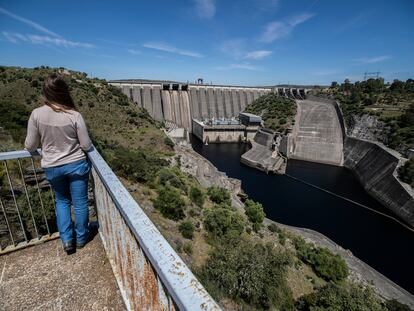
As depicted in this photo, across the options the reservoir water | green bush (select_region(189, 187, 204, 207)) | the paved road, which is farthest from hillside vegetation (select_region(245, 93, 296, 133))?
the paved road

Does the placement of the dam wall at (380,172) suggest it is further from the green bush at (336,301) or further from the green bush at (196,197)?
the green bush at (196,197)

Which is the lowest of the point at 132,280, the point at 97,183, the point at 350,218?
the point at 350,218

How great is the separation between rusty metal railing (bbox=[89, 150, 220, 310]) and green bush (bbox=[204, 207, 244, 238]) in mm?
11464

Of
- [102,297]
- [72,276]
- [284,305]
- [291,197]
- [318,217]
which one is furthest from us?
[291,197]

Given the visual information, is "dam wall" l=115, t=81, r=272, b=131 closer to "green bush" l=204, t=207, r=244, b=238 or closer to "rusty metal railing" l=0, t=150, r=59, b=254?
"green bush" l=204, t=207, r=244, b=238

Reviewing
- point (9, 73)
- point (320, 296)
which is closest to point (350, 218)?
point (320, 296)

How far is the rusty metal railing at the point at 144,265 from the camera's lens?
1.19m

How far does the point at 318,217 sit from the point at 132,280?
999 inches

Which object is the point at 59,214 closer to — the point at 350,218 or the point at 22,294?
the point at 22,294

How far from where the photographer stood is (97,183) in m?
3.00

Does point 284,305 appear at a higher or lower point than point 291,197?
higher

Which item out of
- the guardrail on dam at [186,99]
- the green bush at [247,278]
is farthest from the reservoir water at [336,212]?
the guardrail on dam at [186,99]

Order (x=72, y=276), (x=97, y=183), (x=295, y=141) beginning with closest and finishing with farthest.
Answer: (x=72, y=276) < (x=97, y=183) < (x=295, y=141)

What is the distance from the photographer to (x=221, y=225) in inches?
555
